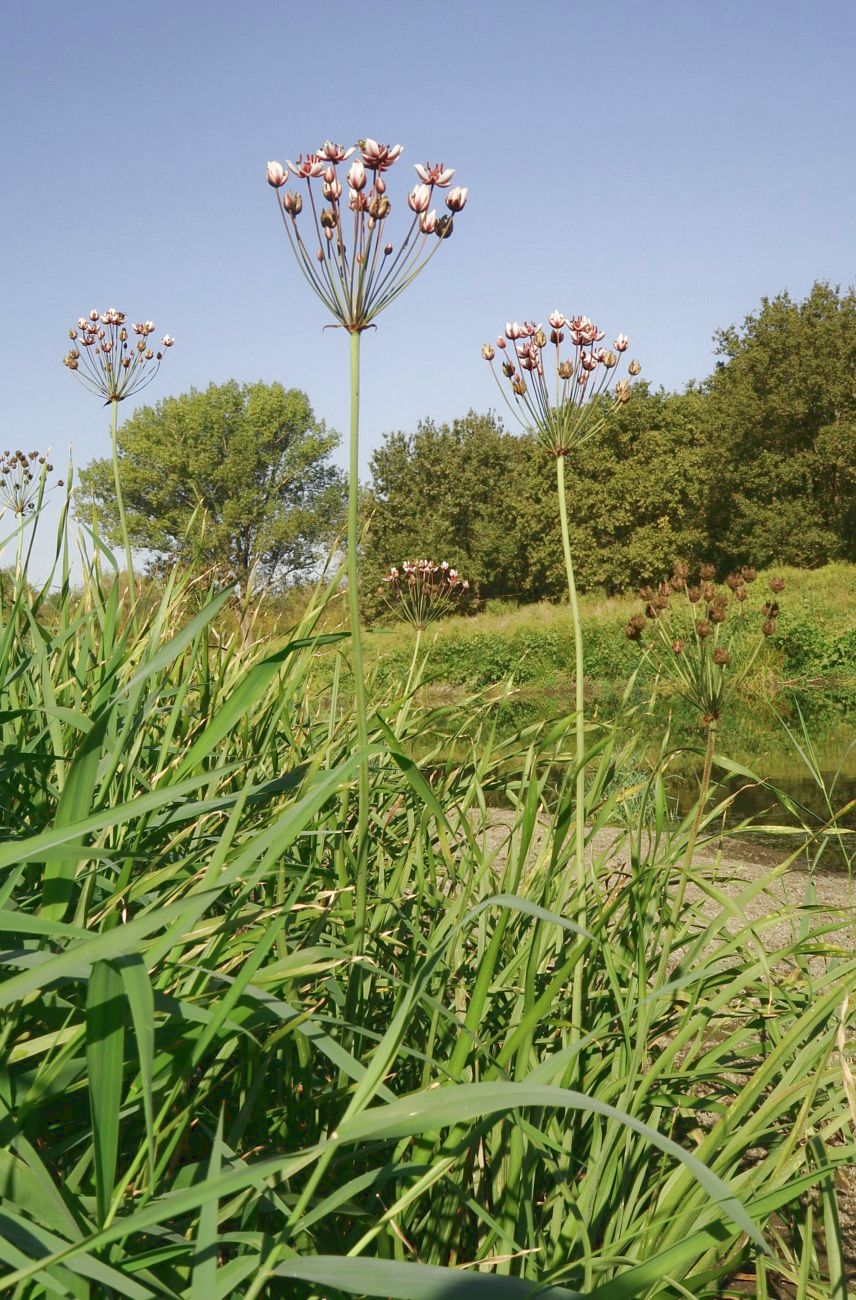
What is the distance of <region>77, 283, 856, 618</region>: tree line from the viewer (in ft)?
90.2

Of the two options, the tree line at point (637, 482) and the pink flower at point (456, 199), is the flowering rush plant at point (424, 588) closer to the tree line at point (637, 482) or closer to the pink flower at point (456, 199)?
the pink flower at point (456, 199)

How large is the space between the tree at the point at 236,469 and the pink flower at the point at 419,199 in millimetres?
37468

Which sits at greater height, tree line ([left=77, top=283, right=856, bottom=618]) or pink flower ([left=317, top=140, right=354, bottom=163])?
tree line ([left=77, top=283, right=856, bottom=618])

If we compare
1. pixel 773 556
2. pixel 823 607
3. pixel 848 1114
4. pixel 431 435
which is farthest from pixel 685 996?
pixel 431 435

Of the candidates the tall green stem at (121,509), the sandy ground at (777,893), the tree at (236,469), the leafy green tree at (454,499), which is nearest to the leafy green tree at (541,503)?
the leafy green tree at (454,499)

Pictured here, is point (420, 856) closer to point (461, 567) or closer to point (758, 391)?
point (758, 391)

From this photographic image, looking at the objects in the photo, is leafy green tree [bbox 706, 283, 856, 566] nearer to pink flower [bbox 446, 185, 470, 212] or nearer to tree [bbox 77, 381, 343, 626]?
tree [bbox 77, 381, 343, 626]

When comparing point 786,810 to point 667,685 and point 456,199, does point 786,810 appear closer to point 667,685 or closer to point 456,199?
point 667,685

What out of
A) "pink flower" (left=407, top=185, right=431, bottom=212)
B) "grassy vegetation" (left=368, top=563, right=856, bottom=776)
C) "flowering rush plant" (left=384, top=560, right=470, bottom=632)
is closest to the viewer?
"pink flower" (left=407, top=185, right=431, bottom=212)

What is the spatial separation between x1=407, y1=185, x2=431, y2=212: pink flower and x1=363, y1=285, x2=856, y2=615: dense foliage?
24376mm

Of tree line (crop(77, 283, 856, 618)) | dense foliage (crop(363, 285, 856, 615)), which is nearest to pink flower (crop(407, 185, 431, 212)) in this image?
tree line (crop(77, 283, 856, 618))

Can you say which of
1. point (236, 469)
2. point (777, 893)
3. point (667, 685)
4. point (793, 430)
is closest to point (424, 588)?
point (777, 893)

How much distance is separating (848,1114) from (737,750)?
8026mm

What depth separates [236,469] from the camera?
41281mm
